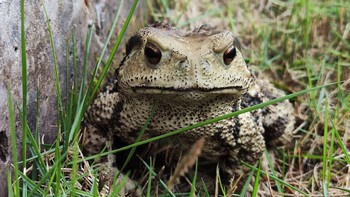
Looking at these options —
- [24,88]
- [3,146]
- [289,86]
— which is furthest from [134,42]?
[289,86]

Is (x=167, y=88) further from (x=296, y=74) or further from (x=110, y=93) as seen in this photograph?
(x=296, y=74)

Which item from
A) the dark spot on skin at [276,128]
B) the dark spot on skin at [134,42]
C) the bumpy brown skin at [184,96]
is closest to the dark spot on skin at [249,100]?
the bumpy brown skin at [184,96]

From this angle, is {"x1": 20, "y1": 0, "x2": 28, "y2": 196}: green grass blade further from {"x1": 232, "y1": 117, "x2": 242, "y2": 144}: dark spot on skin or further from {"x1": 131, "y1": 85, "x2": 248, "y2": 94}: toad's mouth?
{"x1": 232, "y1": 117, "x2": 242, "y2": 144}: dark spot on skin

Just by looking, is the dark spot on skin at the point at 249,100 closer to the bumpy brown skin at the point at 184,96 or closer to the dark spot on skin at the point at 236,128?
the bumpy brown skin at the point at 184,96

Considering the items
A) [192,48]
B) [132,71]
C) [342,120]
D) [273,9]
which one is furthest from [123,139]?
[273,9]

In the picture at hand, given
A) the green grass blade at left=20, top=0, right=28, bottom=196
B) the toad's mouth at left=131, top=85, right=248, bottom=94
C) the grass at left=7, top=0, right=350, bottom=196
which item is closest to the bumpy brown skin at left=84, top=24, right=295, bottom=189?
the toad's mouth at left=131, top=85, right=248, bottom=94

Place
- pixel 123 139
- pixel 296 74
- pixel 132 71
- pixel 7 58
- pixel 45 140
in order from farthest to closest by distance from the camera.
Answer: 1. pixel 296 74
2. pixel 123 139
3. pixel 45 140
4. pixel 132 71
5. pixel 7 58
